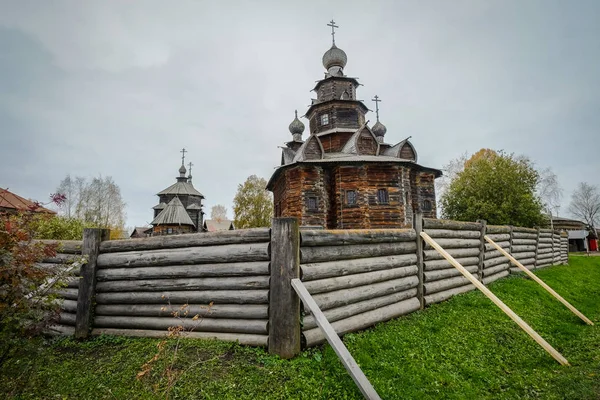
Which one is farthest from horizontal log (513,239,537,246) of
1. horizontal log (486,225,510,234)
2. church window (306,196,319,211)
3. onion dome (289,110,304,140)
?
onion dome (289,110,304,140)

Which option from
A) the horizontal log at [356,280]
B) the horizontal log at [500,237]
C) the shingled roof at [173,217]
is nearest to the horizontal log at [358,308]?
the horizontal log at [356,280]

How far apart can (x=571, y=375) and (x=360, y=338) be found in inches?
115

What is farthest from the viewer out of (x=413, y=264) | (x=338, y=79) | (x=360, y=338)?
(x=338, y=79)

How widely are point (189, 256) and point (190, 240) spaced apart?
0.27 metres

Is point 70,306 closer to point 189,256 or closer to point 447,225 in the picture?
point 189,256

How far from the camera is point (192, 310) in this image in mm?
4535

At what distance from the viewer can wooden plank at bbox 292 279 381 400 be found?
3041 mm

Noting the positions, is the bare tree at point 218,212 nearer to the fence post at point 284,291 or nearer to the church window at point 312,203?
the church window at point 312,203

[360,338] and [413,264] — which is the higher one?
[413,264]

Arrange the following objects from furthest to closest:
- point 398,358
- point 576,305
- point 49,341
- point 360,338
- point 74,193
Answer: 1. point 74,193
2. point 576,305
3. point 49,341
4. point 360,338
5. point 398,358

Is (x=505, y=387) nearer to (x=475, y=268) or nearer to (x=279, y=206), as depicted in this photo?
(x=475, y=268)

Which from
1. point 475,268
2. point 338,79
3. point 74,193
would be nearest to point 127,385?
point 475,268

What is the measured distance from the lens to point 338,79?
27.7m

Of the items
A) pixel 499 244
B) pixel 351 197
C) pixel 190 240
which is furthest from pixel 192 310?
pixel 351 197
